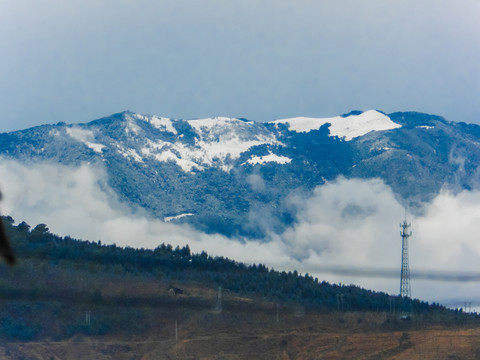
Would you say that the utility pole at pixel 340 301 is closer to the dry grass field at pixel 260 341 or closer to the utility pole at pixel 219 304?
the dry grass field at pixel 260 341

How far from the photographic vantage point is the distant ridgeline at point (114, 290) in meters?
79.5

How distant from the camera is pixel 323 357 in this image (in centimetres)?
8012

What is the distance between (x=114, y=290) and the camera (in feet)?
259

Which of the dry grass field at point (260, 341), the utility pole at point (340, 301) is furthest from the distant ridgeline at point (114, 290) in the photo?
the dry grass field at point (260, 341)

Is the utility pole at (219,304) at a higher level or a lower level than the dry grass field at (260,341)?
higher

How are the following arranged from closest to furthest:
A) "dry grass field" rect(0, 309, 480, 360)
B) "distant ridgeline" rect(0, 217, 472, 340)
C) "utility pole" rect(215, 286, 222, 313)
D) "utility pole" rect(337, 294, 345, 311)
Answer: "dry grass field" rect(0, 309, 480, 360) → "distant ridgeline" rect(0, 217, 472, 340) → "utility pole" rect(215, 286, 222, 313) → "utility pole" rect(337, 294, 345, 311)

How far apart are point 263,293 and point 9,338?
29.4m

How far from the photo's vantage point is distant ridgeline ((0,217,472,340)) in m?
79.5

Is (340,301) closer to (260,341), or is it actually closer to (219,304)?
(260,341)

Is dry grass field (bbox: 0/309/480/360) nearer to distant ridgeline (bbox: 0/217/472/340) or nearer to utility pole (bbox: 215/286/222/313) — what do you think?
utility pole (bbox: 215/286/222/313)

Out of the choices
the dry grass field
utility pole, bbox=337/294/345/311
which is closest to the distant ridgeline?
utility pole, bbox=337/294/345/311

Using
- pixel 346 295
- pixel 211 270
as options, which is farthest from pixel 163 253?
pixel 346 295

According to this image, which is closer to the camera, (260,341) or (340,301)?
(260,341)

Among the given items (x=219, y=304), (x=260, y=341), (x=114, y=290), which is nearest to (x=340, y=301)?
(x=260, y=341)
